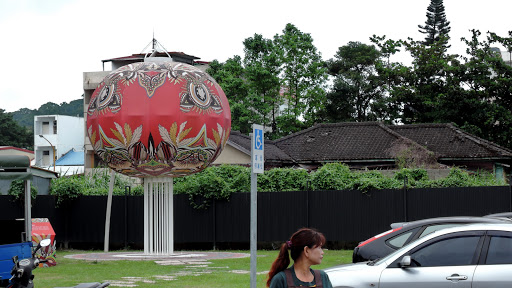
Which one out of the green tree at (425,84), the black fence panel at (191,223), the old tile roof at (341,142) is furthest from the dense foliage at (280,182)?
the green tree at (425,84)

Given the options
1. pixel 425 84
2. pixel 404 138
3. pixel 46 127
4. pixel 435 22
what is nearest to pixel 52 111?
pixel 46 127

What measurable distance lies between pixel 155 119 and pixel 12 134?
264 feet

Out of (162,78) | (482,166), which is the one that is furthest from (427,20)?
(162,78)

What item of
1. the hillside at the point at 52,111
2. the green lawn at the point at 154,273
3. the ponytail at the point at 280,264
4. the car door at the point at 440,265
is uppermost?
the hillside at the point at 52,111

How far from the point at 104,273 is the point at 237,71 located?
3995 cm

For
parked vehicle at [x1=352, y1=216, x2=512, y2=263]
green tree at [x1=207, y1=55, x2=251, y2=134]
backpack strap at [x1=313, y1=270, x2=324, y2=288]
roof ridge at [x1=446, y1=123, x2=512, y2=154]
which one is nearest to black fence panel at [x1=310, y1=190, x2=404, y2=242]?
parked vehicle at [x1=352, y1=216, x2=512, y2=263]

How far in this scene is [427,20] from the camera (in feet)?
242

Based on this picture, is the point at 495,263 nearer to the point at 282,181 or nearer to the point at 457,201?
the point at 457,201

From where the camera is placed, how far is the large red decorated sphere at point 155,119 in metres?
22.5

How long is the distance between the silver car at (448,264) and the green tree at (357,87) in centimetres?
4757

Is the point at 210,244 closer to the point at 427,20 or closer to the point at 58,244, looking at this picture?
the point at 58,244

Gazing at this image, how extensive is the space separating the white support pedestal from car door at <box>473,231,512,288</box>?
1505 cm

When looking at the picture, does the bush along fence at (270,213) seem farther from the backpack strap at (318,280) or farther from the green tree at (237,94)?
the green tree at (237,94)

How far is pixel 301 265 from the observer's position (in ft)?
20.1
